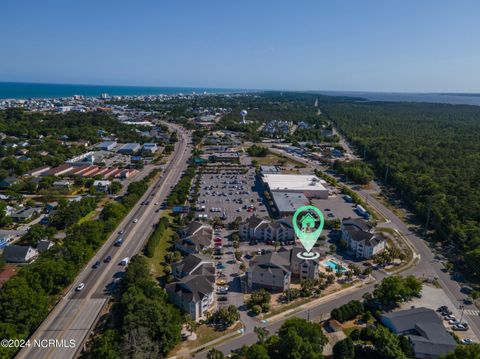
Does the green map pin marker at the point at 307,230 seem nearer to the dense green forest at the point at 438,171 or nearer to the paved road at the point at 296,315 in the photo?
the paved road at the point at 296,315

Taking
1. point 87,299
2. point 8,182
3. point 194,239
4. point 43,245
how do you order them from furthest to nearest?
point 8,182 → point 194,239 → point 43,245 → point 87,299

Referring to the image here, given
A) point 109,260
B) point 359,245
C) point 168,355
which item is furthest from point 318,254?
point 109,260

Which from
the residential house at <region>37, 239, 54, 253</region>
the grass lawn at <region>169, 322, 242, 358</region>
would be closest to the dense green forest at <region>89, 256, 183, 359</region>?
the grass lawn at <region>169, 322, 242, 358</region>

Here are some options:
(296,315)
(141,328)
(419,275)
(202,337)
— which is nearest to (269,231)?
(296,315)

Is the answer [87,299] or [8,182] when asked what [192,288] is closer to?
[87,299]

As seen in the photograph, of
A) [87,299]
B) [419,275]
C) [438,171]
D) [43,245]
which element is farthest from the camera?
[438,171]

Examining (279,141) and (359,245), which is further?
(279,141)

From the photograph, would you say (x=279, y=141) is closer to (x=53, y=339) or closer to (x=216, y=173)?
(x=216, y=173)

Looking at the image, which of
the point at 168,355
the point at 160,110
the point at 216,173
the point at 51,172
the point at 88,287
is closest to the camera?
the point at 168,355
